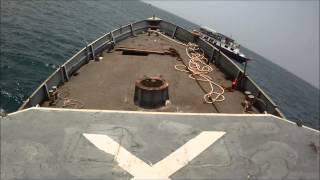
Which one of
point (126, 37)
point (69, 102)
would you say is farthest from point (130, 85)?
point (126, 37)

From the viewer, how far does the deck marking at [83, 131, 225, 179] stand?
4852 mm

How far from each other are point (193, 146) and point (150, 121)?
3.88 feet

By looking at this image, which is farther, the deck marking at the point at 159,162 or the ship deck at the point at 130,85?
the ship deck at the point at 130,85

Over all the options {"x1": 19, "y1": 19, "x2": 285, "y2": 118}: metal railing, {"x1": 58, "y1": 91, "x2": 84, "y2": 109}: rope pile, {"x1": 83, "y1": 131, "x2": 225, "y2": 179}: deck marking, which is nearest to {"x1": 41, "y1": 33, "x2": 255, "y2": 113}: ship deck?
{"x1": 58, "y1": 91, "x2": 84, "y2": 109}: rope pile

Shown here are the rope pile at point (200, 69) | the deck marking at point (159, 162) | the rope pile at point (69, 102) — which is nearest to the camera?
the deck marking at point (159, 162)

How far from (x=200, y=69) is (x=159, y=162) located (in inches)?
298

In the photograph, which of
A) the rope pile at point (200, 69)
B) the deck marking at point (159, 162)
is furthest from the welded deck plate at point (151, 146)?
the rope pile at point (200, 69)

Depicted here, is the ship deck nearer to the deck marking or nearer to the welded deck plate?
the welded deck plate

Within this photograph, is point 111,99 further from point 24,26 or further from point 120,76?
point 24,26

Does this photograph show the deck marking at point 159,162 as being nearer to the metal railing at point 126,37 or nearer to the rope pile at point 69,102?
the rope pile at point 69,102

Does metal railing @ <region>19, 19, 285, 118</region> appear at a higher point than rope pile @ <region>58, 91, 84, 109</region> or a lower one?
higher

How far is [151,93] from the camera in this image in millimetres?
8359

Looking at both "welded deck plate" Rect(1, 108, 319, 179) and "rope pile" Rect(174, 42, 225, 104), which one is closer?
"welded deck plate" Rect(1, 108, 319, 179)

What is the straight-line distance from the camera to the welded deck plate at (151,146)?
4.88m
